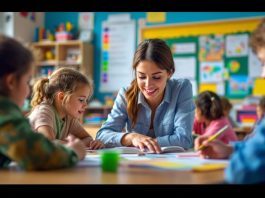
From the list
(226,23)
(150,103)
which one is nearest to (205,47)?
(226,23)

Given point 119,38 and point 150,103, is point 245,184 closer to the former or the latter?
point 150,103

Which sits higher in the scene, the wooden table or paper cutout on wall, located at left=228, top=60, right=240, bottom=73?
paper cutout on wall, located at left=228, top=60, right=240, bottom=73

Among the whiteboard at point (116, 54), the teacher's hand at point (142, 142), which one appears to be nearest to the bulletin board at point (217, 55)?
the whiteboard at point (116, 54)

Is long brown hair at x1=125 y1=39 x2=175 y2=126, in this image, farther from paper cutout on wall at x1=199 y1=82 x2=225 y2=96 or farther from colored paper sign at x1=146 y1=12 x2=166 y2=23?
colored paper sign at x1=146 y1=12 x2=166 y2=23

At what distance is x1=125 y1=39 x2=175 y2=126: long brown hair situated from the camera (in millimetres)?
1635

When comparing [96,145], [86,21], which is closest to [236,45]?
[86,21]

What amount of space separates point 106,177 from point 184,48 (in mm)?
4269

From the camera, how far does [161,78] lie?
1.65 m

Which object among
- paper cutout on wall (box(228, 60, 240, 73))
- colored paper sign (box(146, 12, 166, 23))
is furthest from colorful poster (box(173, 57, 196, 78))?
colored paper sign (box(146, 12, 166, 23))

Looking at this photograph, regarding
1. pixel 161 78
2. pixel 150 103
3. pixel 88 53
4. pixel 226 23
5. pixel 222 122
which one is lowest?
pixel 222 122

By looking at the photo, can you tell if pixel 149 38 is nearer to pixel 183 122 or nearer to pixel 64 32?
pixel 183 122

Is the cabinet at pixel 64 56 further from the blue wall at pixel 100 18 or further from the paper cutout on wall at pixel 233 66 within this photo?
the paper cutout on wall at pixel 233 66

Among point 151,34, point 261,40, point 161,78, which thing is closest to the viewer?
point 261,40
